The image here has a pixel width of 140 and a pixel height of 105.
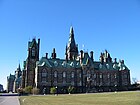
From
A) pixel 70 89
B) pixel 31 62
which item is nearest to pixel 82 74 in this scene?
pixel 70 89

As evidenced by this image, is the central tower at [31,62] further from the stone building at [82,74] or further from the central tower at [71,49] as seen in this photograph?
the central tower at [71,49]

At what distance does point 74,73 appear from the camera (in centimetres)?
9094

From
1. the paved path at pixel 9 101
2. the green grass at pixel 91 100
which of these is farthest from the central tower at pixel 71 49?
the green grass at pixel 91 100

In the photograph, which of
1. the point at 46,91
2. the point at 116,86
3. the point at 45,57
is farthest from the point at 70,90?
the point at 116,86

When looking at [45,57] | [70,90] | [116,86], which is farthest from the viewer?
[116,86]

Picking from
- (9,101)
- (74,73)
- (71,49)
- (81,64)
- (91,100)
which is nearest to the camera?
(91,100)

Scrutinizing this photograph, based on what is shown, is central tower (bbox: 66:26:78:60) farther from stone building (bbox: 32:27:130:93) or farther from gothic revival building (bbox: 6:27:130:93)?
gothic revival building (bbox: 6:27:130:93)

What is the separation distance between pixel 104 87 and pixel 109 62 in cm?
1530

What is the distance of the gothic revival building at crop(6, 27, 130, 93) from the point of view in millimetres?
85625

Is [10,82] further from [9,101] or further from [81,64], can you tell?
[9,101]

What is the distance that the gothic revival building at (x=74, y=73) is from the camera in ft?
281

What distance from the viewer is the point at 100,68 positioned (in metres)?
97.7

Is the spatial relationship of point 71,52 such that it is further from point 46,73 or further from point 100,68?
point 46,73

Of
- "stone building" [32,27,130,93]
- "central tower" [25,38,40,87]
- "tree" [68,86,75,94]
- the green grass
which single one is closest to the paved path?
the green grass
